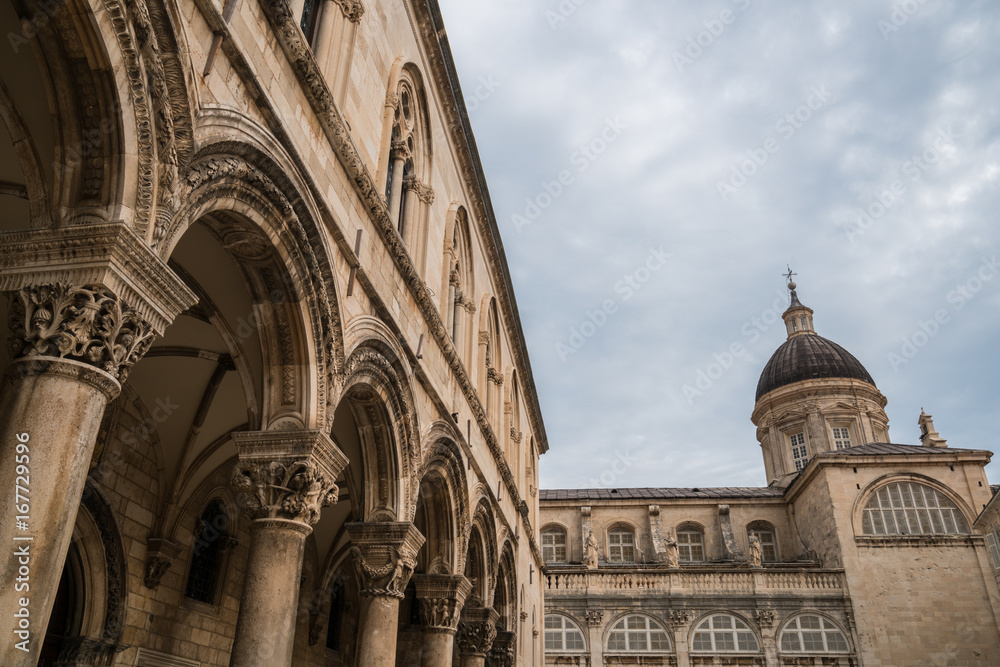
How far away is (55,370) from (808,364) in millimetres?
44781

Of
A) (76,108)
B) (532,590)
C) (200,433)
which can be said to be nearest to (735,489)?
(532,590)

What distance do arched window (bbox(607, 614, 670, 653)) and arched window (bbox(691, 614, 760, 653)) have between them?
1253 millimetres

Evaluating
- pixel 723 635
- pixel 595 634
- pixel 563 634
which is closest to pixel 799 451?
pixel 723 635

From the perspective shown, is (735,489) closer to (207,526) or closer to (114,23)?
(207,526)

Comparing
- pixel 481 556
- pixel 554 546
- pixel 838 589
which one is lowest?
pixel 481 556

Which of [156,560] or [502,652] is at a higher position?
[156,560]

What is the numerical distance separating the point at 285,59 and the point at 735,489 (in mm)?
38898

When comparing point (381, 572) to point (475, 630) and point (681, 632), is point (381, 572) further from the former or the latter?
point (681, 632)

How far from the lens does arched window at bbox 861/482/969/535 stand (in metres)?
32.4

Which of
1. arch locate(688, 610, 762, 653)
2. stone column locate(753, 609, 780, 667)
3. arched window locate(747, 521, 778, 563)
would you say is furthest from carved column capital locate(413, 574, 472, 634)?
arched window locate(747, 521, 778, 563)

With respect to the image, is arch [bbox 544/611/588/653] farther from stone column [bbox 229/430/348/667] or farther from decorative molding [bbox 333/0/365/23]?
decorative molding [bbox 333/0/365/23]

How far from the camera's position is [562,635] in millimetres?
31547

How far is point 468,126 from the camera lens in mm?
15180

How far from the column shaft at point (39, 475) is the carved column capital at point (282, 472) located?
2937 mm
